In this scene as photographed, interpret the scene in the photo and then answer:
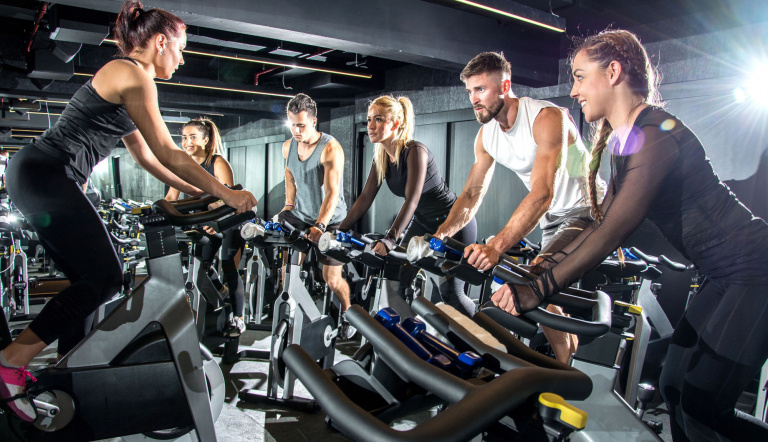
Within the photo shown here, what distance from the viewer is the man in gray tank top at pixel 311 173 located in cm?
367

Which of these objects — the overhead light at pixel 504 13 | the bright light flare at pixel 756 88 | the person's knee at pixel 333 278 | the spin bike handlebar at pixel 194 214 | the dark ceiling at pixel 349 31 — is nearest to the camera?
the spin bike handlebar at pixel 194 214

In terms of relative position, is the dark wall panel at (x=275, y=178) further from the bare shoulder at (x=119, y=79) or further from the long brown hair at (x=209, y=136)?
the bare shoulder at (x=119, y=79)

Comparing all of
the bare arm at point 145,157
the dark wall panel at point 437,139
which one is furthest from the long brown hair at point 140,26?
the dark wall panel at point 437,139

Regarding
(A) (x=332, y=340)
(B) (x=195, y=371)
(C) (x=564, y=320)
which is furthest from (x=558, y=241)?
(B) (x=195, y=371)

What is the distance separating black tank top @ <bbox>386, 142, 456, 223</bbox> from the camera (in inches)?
125

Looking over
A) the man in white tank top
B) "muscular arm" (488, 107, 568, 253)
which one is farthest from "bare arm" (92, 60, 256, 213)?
the man in white tank top

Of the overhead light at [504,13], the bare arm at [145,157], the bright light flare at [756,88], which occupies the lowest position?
the bare arm at [145,157]

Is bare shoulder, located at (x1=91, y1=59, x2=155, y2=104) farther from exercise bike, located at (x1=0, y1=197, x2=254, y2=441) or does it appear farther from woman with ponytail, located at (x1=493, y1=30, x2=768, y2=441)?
woman with ponytail, located at (x1=493, y1=30, x2=768, y2=441)

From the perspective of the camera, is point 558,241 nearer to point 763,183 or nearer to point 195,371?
point 195,371

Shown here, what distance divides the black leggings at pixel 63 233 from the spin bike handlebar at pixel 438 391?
55.8 inches

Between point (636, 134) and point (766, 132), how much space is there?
317 centimetres

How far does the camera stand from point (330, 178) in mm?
3717

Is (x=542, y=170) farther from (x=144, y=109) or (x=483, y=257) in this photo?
(x=144, y=109)

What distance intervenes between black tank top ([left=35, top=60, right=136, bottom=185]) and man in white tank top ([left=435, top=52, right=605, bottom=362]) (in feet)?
5.15
